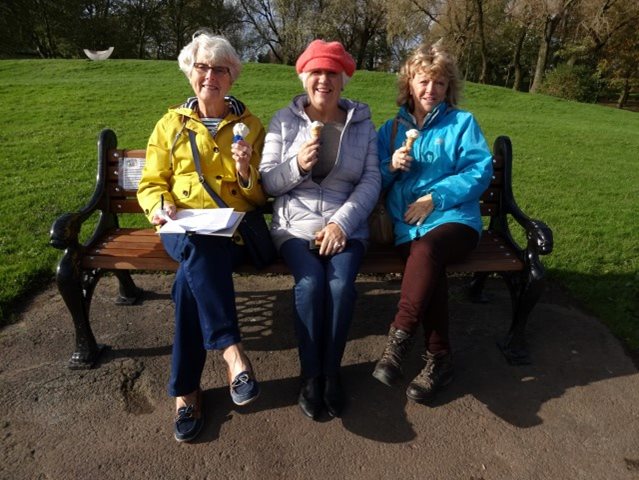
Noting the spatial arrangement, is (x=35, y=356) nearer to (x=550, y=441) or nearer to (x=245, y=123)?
(x=245, y=123)

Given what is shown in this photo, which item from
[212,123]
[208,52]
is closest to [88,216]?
[212,123]

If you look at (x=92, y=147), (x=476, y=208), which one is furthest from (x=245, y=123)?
(x=92, y=147)

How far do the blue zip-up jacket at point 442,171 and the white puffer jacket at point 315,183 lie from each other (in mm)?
222

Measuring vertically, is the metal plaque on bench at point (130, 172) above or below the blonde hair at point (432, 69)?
below

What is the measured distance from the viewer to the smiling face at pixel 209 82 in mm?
2928

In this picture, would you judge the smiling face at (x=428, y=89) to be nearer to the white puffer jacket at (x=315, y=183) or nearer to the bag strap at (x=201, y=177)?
the white puffer jacket at (x=315, y=183)

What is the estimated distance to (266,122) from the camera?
10.5 meters

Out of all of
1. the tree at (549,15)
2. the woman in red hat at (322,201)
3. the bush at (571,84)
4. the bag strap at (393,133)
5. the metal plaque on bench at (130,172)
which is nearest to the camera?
the woman in red hat at (322,201)

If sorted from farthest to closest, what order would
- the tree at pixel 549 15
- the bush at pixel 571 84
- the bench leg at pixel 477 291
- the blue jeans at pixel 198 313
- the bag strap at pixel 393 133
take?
the bush at pixel 571 84 → the tree at pixel 549 15 → the bench leg at pixel 477 291 → the bag strap at pixel 393 133 → the blue jeans at pixel 198 313

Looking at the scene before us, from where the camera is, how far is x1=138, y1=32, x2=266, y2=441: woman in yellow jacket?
2555mm

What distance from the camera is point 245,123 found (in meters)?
3.12

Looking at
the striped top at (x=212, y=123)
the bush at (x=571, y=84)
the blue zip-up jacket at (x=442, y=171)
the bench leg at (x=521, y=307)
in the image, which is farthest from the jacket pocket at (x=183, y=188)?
the bush at (x=571, y=84)

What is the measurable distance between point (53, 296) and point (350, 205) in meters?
2.42

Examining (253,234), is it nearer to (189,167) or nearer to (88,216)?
(189,167)
